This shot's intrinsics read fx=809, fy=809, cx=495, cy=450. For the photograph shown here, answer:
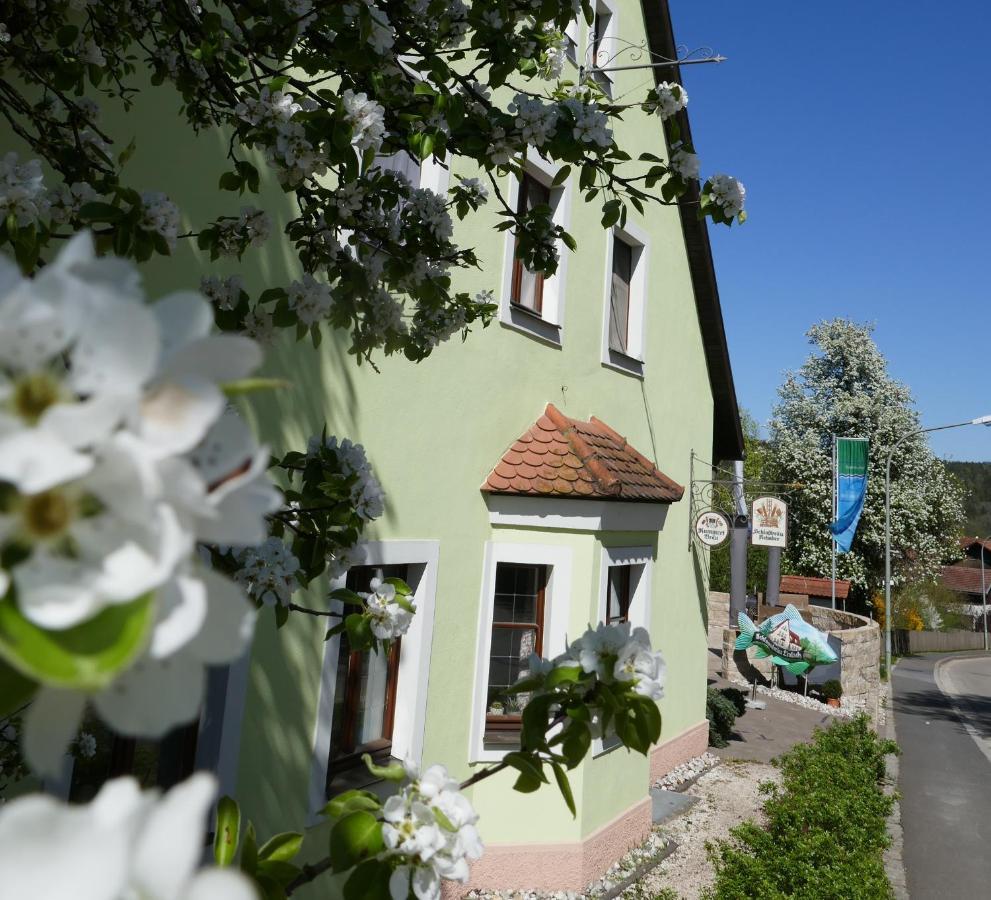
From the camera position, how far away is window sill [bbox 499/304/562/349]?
6.86 metres

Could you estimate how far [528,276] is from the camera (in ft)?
Answer: 24.4

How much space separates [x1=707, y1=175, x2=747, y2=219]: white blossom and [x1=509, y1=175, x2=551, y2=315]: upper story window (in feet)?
12.9

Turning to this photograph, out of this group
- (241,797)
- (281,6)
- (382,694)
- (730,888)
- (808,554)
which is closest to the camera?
(281,6)

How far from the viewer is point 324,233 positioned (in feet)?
9.43

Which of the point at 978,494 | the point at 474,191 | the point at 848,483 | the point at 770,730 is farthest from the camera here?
the point at 978,494

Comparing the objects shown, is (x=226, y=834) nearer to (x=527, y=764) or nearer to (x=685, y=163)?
(x=527, y=764)

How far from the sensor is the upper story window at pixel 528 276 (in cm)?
724

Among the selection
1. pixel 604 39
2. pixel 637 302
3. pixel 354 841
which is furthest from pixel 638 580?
pixel 354 841

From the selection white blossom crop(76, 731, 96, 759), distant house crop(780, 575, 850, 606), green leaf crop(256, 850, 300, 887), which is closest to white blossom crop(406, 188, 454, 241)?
green leaf crop(256, 850, 300, 887)

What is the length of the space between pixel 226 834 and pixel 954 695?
2396 centimetres

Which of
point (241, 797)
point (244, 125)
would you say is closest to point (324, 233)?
point (244, 125)

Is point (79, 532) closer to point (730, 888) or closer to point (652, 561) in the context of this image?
point (730, 888)

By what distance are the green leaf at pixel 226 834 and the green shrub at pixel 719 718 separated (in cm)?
1104

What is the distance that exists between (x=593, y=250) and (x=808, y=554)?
2617 centimetres
